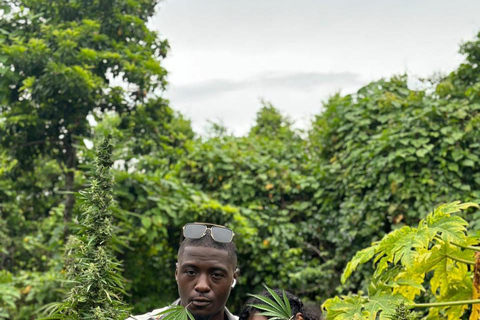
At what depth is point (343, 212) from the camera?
6.47m

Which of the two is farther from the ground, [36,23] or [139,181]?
[36,23]

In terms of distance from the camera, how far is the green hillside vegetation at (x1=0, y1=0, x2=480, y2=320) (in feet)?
18.8

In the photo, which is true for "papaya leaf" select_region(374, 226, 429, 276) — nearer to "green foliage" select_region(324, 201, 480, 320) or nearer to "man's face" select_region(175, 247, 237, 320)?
"green foliage" select_region(324, 201, 480, 320)

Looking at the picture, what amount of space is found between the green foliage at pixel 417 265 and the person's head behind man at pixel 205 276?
707mm

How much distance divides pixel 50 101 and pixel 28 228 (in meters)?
3.29

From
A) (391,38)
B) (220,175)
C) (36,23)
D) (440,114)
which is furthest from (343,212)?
(36,23)

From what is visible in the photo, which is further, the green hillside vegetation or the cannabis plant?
the green hillside vegetation

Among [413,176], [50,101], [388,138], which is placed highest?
[50,101]

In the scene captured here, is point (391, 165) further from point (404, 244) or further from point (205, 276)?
point (205, 276)

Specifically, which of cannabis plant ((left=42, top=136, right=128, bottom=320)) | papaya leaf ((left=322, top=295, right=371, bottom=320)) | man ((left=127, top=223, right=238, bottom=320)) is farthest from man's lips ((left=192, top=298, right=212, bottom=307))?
papaya leaf ((left=322, top=295, right=371, bottom=320))

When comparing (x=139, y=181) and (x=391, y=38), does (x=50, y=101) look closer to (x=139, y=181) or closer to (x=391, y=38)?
(x=139, y=181)

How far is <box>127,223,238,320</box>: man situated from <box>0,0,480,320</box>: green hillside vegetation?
9.37ft

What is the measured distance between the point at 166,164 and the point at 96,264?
5231 millimetres

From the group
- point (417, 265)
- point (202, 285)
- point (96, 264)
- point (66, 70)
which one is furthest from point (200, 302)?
point (66, 70)
